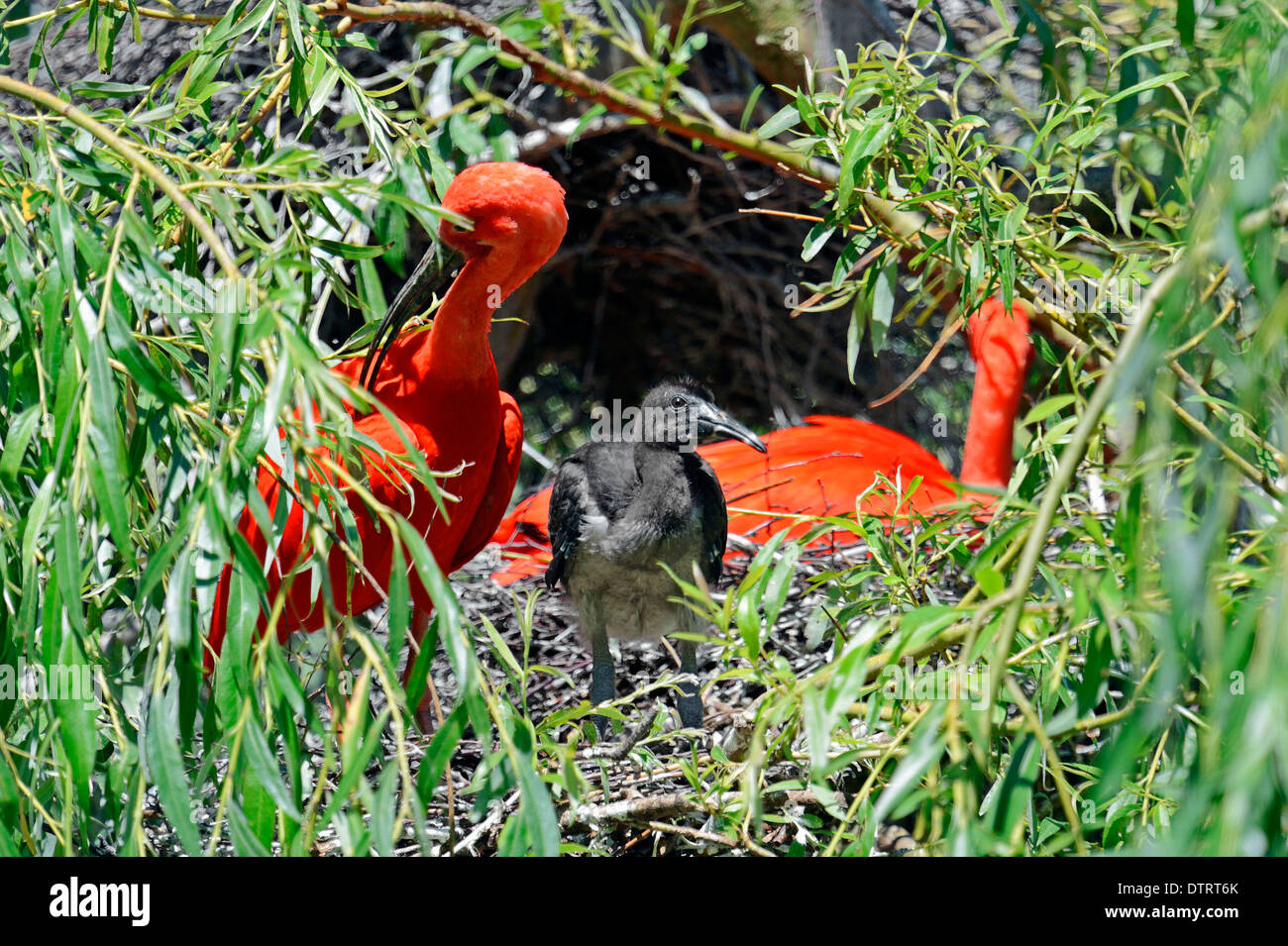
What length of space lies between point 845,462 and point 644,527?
2.79 ft

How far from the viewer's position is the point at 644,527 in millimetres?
2447

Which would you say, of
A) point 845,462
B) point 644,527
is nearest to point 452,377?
point 644,527

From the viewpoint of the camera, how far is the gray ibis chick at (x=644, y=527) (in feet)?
8.04

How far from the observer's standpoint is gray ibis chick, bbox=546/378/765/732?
245 cm

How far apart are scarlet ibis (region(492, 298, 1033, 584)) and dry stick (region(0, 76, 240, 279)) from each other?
6.23 feet

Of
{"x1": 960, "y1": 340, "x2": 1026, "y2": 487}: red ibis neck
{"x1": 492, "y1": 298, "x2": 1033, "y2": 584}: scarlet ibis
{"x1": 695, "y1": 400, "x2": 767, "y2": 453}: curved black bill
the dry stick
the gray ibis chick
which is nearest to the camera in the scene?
the dry stick

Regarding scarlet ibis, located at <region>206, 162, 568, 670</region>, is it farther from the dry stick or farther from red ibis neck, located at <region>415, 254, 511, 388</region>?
the dry stick

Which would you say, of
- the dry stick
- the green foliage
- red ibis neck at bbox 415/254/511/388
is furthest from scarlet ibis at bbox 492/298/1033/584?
the dry stick

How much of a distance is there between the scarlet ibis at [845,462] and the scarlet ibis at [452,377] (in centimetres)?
81

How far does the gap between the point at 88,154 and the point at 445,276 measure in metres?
0.90

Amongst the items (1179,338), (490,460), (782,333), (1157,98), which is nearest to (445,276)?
(490,460)

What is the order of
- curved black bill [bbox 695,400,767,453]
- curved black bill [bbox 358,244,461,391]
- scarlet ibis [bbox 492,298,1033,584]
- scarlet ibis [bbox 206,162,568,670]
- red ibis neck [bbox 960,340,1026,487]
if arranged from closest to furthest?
scarlet ibis [bbox 206,162,568,670], curved black bill [bbox 358,244,461,391], curved black bill [bbox 695,400,767,453], scarlet ibis [bbox 492,298,1033,584], red ibis neck [bbox 960,340,1026,487]

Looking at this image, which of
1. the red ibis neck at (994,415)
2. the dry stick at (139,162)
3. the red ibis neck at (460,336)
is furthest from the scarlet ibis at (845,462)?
the dry stick at (139,162)
